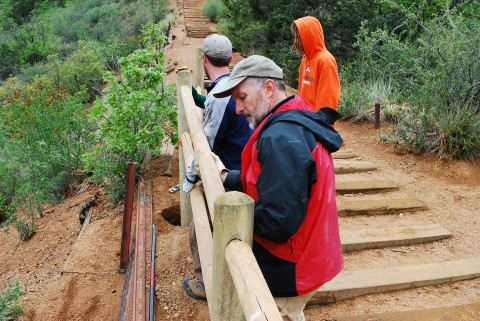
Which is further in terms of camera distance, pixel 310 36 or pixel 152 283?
pixel 310 36

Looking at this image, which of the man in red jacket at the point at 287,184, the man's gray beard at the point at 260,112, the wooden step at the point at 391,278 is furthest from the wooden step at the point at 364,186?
the man's gray beard at the point at 260,112

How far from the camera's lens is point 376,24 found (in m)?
11.1

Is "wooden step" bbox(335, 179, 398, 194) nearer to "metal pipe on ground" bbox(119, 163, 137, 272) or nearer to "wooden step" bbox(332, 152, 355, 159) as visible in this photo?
"wooden step" bbox(332, 152, 355, 159)

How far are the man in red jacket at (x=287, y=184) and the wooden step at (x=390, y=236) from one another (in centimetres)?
207

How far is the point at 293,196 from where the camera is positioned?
1.71 metres

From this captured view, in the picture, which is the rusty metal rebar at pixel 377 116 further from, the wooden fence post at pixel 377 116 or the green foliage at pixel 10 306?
the green foliage at pixel 10 306

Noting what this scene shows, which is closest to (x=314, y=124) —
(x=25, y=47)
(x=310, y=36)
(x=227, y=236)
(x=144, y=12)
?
(x=227, y=236)

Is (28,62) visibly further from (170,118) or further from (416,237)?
(416,237)

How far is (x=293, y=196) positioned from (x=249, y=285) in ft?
1.41

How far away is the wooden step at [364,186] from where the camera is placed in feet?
17.4

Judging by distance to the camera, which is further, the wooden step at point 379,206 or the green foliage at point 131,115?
the green foliage at point 131,115

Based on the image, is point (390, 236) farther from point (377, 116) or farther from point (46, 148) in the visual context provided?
point (46, 148)

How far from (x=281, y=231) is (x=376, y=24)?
34.8 ft

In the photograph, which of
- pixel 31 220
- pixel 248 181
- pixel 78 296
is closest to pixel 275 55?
pixel 31 220
